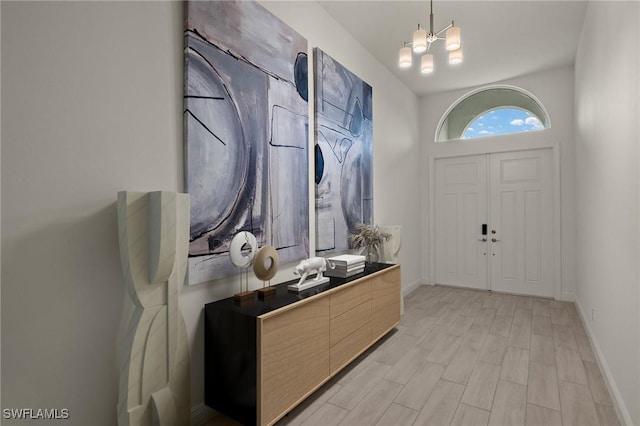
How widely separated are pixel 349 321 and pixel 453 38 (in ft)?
7.58

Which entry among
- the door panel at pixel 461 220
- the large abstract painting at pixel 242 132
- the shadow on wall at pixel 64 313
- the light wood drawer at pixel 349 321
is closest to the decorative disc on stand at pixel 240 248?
the large abstract painting at pixel 242 132

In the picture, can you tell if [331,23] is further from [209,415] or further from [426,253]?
[426,253]

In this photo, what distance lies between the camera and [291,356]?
194 centimetres

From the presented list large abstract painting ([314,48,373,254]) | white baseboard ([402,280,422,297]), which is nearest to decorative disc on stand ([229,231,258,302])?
large abstract painting ([314,48,373,254])

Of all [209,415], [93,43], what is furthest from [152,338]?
[93,43]

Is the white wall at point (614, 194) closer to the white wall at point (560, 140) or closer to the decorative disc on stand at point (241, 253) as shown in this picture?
the white wall at point (560, 140)

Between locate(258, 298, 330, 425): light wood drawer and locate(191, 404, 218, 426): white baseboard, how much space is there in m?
0.45

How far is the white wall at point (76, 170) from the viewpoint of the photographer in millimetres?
1303

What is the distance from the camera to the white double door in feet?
15.5

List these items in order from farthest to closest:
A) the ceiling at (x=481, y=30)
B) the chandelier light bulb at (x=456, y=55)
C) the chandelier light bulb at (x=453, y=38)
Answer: the ceiling at (x=481, y=30), the chandelier light bulb at (x=456, y=55), the chandelier light bulb at (x=453, y=38)

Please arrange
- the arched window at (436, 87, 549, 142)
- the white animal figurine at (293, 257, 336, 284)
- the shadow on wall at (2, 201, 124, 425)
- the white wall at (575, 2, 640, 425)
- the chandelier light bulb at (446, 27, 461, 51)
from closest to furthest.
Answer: the shadow on wall at (2, 201, 124, 425) → the white wall at (575, 2, 640, 425) → the white animal figurine at (293, 257, 336, 284) → the chandelier light bulb at (446, 27, 461, 51) → the arched window at (436, 87, 549, 142)

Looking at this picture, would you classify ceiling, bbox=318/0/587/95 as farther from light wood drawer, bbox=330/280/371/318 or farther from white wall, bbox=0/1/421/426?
light wood drawer, bbox=330/280/371/318

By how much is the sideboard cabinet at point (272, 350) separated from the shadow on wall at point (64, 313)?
513 mm

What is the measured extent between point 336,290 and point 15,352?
5.57 ft
